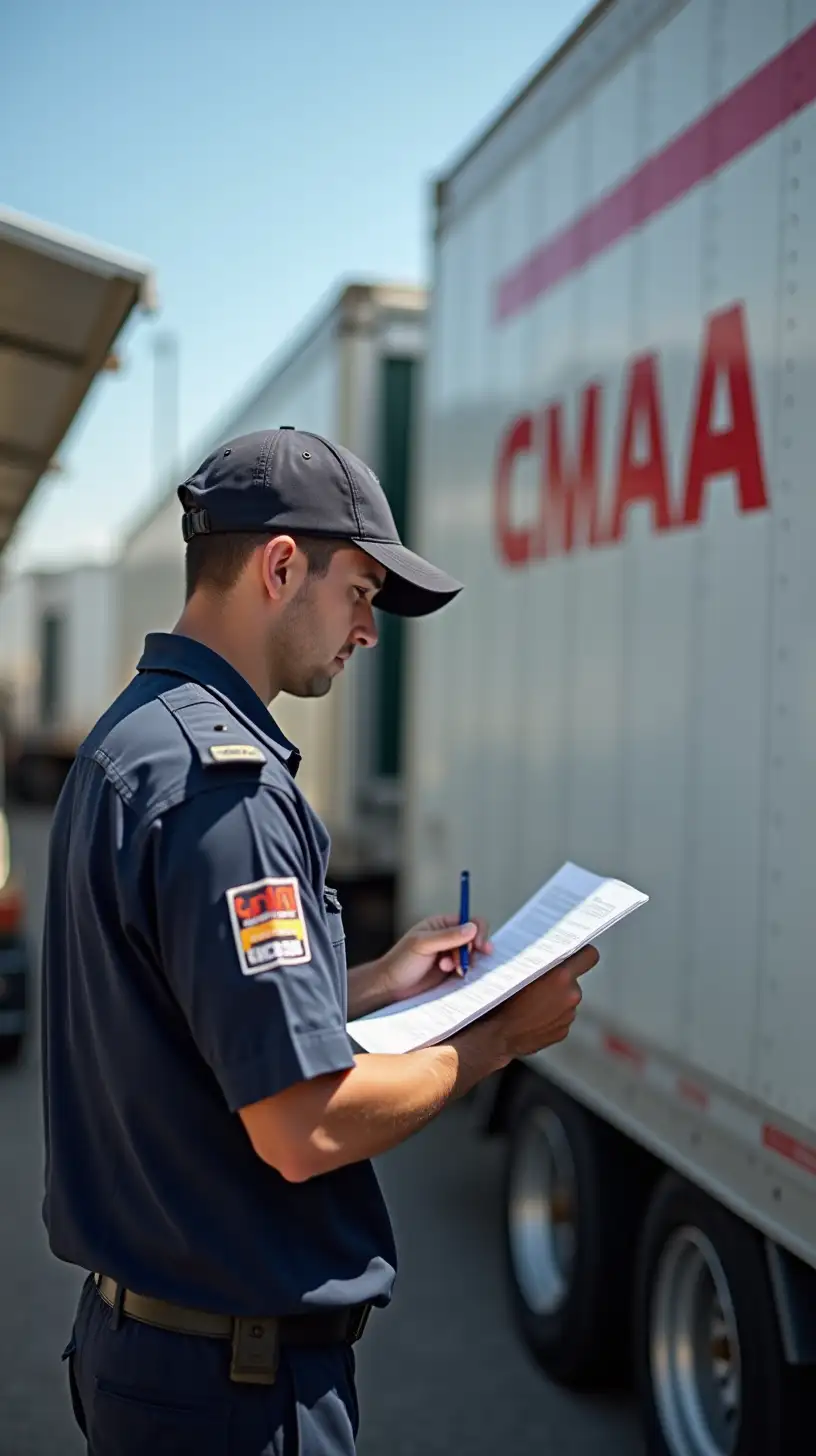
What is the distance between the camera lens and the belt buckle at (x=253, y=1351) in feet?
5.75

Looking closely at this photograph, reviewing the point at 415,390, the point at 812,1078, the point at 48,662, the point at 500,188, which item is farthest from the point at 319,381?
the point at 48,662

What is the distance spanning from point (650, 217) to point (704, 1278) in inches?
102

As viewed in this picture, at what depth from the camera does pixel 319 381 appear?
8.12 meters

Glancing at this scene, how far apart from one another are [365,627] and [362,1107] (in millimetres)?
672

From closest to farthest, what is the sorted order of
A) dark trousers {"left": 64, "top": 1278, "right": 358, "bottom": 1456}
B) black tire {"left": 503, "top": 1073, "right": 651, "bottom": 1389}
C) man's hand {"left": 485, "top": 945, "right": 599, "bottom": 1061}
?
dark trousers {"left": 64, "top": 1278, "right": 358, "bottom": 1456}, man's hand {"left": 485, "top": 945, "right": 599, "bottom": 1061}, black tire {"left": 503, "top": 1073, "right": 651, "bottom": 1389}

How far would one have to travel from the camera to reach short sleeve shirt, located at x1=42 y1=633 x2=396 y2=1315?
63.5 inches

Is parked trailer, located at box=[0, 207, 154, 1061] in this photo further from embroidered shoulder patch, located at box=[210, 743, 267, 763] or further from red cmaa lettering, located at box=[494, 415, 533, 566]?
embroidered shoulder patch, located at box=[210, 743, 267, 763]

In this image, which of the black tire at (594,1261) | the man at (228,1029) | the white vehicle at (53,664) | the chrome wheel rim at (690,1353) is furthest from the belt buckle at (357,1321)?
the white vehicle at (53,664)

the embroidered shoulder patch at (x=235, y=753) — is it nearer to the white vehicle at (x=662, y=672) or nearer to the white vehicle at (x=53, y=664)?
the white vehicle at (x=662, y=672)

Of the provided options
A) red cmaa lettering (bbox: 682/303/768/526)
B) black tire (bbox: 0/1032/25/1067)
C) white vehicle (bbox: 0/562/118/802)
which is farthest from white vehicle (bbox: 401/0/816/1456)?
white vehicle (bbox: 0/562/118/802)

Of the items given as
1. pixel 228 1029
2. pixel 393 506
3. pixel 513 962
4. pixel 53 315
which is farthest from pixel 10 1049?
pixel 228 1029

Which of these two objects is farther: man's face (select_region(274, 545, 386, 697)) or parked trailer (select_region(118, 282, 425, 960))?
parked trailer (select_region(118, 282, 425, 960))

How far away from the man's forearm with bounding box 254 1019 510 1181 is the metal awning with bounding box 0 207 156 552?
7.35 feet

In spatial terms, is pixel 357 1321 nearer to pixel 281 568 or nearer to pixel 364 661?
pixel 281 568
